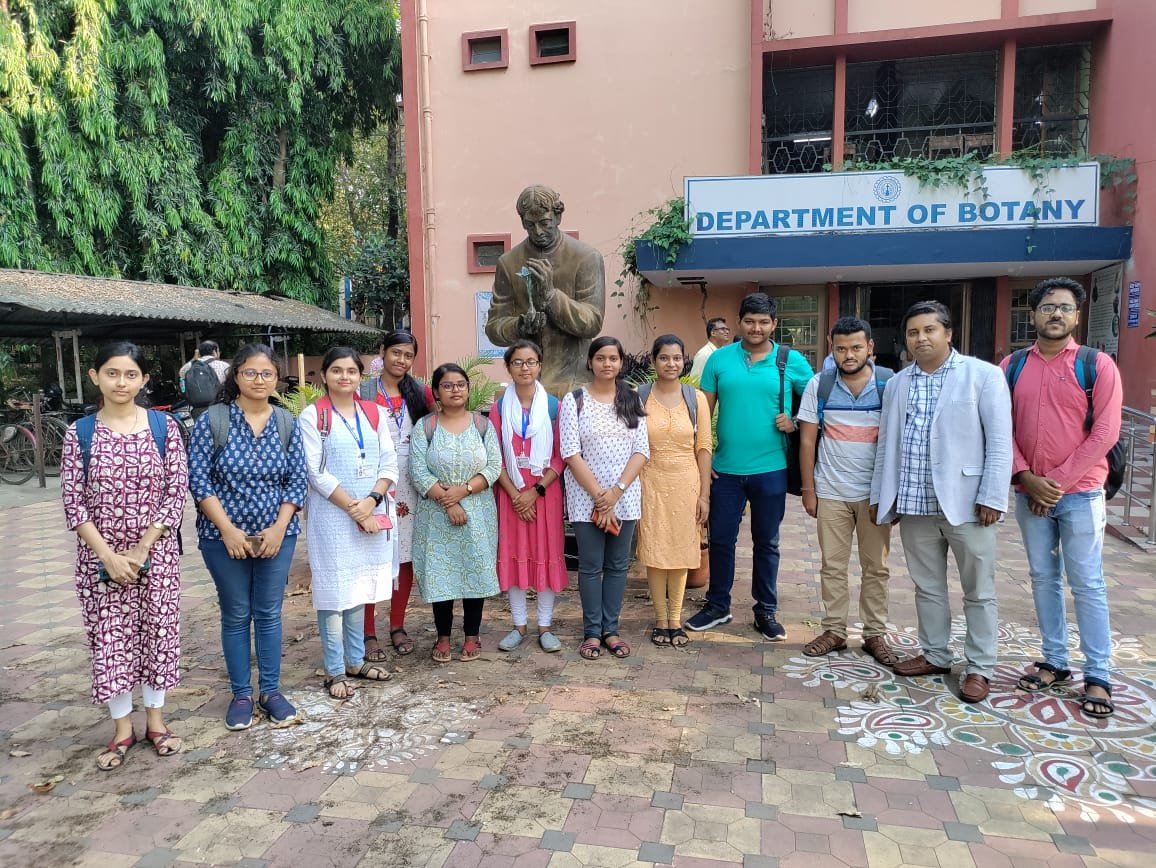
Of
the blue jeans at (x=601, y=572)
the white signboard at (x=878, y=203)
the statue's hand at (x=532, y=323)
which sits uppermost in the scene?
the white signboard at (x=878, y=203)

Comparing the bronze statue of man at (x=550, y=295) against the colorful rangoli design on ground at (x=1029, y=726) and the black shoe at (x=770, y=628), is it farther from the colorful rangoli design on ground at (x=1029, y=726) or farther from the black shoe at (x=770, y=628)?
the colorful rangoli design on ground at (x=1029, y=726)

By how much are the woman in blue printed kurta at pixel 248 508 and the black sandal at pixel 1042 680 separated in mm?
3093

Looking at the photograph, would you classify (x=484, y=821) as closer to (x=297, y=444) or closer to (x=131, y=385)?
(x=297, y=444)

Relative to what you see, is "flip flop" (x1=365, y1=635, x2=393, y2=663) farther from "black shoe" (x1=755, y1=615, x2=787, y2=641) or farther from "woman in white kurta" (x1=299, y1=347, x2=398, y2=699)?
"black shoe" (x1=755, y1=615, x2=787, y2=641)

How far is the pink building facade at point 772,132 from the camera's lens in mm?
9062

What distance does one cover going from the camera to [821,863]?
2.17 metres

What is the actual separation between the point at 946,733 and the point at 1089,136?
1011cm

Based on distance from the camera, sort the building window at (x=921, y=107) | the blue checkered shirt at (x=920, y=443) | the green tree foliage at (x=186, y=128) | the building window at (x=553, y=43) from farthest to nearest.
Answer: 1. the green tree foliage at (x=186, y=128)
2. the building window at (x=553, y=43)
3. the building window at (x=921, y=107)
4. the blue checkered shirt at (x=920, y=443)

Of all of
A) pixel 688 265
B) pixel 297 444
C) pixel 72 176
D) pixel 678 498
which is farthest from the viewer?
pixel 72 176

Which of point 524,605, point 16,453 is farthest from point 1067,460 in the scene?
point 16,453

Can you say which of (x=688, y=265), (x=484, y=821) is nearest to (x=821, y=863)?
(x=484, y=821)

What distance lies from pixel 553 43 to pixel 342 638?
10234 mm

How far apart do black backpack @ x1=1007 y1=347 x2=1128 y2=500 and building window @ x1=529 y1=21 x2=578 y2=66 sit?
9.39 metres

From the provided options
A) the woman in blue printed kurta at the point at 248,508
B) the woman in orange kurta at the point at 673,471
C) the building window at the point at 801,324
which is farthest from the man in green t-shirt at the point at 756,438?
the building window at the point at 801,324
